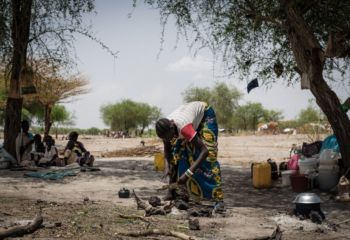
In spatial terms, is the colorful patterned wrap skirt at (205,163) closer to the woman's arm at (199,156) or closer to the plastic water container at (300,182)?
the woman's arm at (199,156)

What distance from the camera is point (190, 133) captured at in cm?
557

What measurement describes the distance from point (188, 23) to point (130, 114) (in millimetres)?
55070

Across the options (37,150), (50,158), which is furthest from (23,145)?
(50,158)

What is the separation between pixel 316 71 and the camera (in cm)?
786

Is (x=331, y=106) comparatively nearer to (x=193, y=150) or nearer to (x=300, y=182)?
(x=300, y=182)

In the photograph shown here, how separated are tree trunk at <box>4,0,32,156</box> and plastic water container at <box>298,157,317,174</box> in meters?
6.40

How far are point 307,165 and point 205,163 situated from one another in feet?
9.98

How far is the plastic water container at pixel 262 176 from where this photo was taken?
8594mm

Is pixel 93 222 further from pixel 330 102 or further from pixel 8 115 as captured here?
pixel 8 115

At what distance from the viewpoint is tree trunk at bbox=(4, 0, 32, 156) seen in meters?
10.7

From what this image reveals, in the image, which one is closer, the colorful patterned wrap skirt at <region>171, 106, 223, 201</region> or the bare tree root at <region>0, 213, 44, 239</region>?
the bare tree root at <region>0, 213, 44, 239</region>

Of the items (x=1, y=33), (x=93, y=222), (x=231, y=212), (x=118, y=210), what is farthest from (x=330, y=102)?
(x=1, y=33)

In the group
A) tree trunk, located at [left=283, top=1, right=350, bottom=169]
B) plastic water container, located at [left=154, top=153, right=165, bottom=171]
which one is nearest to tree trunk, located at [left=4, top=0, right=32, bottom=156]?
plastic water container, located at [left=154, top=153, right=165, bottom=171]

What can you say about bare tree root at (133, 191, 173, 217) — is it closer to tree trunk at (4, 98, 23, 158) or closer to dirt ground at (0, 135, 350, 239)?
dirt ground at (0, 135, 350, 239)
